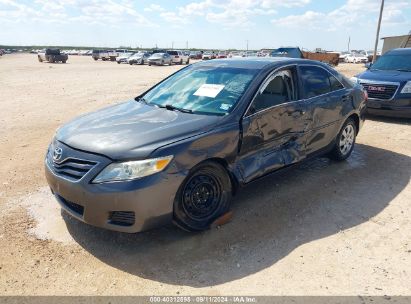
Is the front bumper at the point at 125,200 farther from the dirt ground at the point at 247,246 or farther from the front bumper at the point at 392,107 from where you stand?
the front bumper at the point at 392,107

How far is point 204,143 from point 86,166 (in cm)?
110

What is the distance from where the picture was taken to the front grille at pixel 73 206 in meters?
3.52

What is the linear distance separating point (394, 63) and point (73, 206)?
918 cm

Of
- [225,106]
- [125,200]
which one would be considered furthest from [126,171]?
[225,106]

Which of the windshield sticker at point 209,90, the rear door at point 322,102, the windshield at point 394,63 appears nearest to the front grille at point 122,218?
the windshield sticker at point 209,90

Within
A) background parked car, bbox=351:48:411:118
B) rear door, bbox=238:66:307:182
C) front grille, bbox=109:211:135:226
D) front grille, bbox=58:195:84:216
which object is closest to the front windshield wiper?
rear door, bbox=238:66:307:182

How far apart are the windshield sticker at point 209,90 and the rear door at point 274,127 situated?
0.44 metres

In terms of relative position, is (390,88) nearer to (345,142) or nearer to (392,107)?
(392,107)

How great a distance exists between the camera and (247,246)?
3.69m

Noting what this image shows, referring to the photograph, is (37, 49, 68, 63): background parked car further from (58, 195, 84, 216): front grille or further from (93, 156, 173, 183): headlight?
(93, 156, 173, 183): headlight

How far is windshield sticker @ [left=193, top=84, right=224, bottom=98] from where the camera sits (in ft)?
14.2

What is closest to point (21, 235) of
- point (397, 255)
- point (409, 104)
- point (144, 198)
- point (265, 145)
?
point (144, 198)

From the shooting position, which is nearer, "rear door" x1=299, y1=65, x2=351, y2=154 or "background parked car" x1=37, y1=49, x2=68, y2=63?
"rear door" x1=299, y1=65, x2=351, y2=154

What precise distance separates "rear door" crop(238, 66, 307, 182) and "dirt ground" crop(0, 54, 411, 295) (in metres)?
0.53
